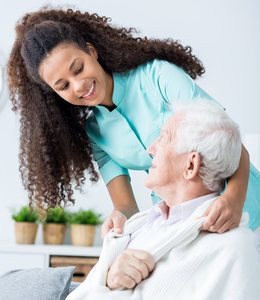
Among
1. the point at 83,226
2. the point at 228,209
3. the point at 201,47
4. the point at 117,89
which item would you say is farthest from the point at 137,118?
the point at 201,47

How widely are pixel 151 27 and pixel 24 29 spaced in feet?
7.96

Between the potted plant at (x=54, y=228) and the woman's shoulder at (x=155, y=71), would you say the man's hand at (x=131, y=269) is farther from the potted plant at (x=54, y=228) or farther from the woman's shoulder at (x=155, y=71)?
the potted plant at (x=54, y=228)

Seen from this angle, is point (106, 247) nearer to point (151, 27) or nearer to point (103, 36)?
point (103, 36)

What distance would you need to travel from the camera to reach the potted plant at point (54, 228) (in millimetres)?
4273

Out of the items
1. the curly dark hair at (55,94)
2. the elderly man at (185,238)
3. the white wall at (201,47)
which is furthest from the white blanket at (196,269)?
the white wall at (201,47)

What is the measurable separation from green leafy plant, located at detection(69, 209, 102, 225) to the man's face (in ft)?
8.40

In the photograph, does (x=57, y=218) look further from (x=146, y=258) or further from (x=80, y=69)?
(x=146, y=258)

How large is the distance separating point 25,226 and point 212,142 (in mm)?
2739

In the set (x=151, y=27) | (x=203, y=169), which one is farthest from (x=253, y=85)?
(x=203, y=169)

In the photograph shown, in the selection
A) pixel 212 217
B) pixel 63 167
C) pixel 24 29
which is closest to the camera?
pixel 212 217

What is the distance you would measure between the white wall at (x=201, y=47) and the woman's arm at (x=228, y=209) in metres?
2.75

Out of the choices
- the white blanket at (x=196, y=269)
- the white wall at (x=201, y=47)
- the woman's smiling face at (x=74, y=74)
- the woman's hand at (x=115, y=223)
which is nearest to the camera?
the white blanket at (x=196, y=269)

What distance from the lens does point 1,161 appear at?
447 cm

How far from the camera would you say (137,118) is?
7.06 feet
